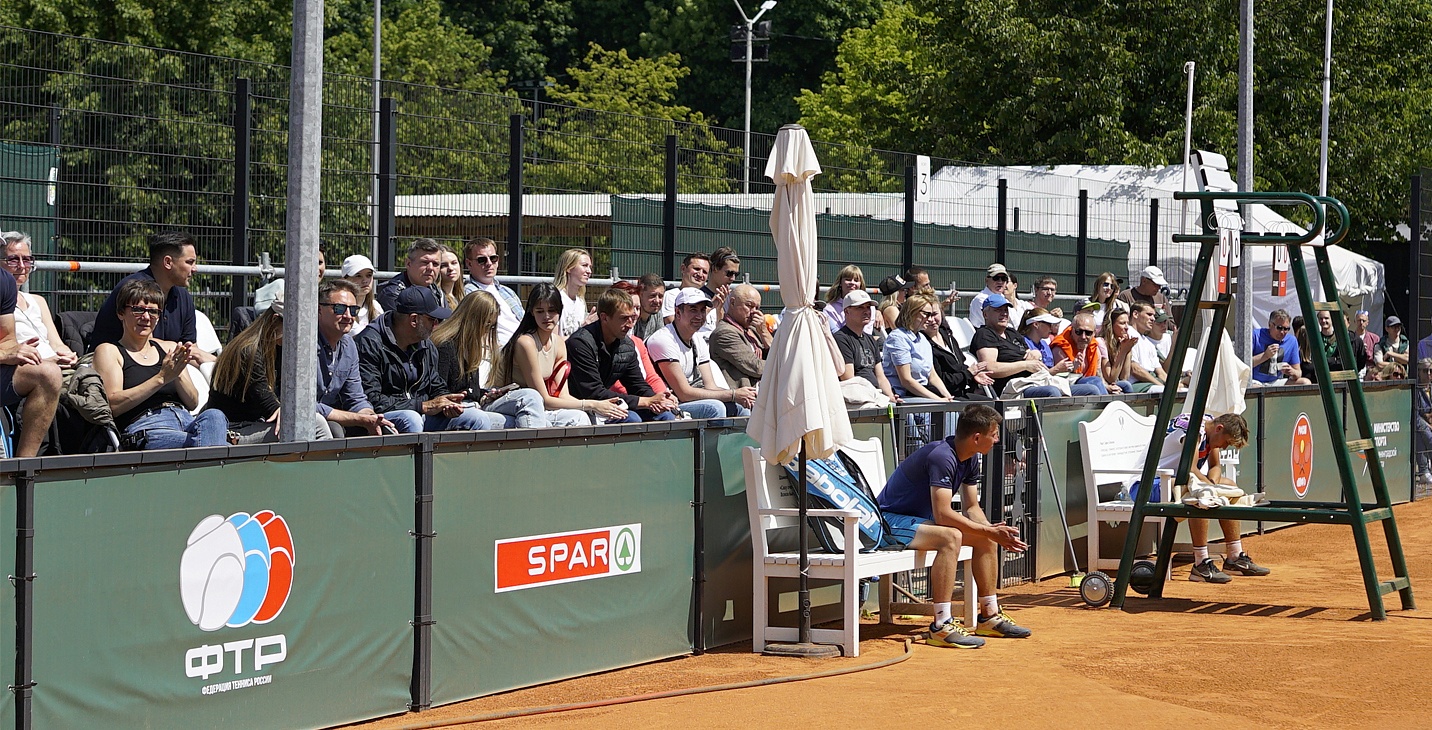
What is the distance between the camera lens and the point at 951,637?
31.6ft

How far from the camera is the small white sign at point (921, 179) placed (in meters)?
19.3

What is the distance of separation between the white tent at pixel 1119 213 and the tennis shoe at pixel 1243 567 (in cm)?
703

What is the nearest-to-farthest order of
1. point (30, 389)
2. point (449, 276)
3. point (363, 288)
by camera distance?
point (30, 389) < point (363, 288) < point (449, 276)

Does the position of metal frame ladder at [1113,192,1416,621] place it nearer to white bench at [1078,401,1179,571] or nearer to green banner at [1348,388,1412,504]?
white bench at [1078,401,1179,571]

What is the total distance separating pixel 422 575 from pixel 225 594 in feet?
3.69

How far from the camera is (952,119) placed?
40.9 metres

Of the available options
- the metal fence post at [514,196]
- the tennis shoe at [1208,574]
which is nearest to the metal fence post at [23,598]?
the metal fence post at [514,196]

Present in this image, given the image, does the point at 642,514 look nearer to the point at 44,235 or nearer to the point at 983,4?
the point at 44,235

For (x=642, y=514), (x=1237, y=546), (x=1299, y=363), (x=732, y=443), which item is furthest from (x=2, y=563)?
(x=1299, y=363)

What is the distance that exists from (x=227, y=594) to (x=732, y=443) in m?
3.51

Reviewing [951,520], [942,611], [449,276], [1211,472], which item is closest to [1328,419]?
[1211,472]

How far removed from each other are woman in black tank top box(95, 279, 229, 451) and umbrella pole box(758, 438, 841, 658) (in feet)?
9.98

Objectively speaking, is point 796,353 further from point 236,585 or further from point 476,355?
point 236,585

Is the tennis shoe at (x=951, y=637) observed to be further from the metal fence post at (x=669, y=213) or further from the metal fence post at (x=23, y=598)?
the metal fence post at (x=669, y=213)
